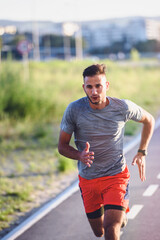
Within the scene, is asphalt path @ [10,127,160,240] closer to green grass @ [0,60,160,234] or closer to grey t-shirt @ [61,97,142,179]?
green grass @ [0,60,160,234]

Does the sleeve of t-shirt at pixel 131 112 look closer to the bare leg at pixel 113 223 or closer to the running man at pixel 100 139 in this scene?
the running man at pixel 100 139

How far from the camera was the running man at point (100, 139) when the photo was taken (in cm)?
463

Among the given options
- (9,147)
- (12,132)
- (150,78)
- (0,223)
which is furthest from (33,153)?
(150,78)

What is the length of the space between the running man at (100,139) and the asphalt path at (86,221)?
1.45 metres

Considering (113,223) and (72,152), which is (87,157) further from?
(113,223)

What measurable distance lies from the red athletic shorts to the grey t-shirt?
0.06 metres

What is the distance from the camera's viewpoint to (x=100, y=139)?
4.71 m

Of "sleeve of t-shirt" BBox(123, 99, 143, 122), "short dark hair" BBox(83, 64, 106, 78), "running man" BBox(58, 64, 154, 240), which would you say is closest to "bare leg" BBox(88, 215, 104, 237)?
"running man" BBox(58, 64, 154, 240)

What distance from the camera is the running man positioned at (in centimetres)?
463

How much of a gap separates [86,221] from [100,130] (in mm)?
2493

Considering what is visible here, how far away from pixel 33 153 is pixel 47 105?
5396 millimetres

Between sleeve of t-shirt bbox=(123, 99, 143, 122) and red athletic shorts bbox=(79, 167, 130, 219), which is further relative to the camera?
sleeve of t-shirt bbox=(123, 99, 143, 122)

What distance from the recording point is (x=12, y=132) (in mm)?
15648

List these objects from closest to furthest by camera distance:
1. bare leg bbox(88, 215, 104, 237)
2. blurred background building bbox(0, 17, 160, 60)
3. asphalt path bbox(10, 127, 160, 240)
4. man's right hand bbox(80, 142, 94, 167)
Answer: man's right hand bbox(80, 142, 94, 167) < bare leg bbox(88, 215, 104, 237) < asphalt path bbox(10, 127, 160, 240) < blurred background building bbox(0, 17, 160, 60)
